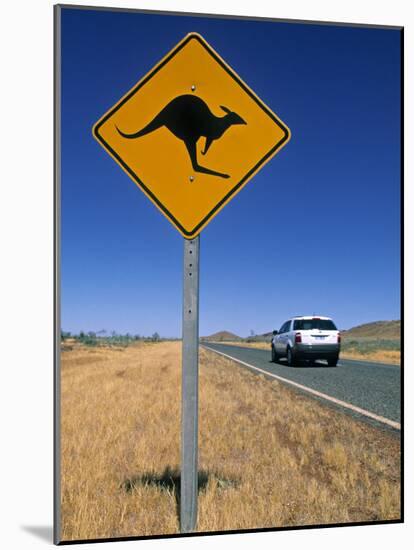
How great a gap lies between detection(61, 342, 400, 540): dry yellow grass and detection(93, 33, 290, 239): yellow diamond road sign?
201 cm

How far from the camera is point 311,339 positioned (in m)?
14.5

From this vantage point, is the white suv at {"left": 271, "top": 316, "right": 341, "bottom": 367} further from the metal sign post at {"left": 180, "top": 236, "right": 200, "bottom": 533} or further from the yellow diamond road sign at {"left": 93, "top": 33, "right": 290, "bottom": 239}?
the yellow diamond road sign at {"left": 93, "top": 33, "right": 290, "bottom": 239}

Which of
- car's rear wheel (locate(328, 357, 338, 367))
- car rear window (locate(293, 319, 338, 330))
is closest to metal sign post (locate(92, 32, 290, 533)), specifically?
car rear window (locate(293, 319, 338, 330))

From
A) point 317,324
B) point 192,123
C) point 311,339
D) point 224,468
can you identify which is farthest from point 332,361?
point 192,123

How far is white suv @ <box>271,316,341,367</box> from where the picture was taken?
13984mm

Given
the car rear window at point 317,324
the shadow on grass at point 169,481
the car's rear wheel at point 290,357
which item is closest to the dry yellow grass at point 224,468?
the shadow on grass at point 169,481

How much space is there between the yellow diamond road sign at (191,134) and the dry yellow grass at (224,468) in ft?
6.60

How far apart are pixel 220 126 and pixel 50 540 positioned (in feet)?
9.69

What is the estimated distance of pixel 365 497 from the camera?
4297 millimetres

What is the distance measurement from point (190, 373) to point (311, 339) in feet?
37.8

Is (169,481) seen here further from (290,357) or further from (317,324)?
(290,357)

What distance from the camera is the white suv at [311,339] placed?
1398 cm

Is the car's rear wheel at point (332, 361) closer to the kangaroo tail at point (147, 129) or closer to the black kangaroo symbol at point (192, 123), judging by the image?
the black kangaroo symbol at point (192, 123)

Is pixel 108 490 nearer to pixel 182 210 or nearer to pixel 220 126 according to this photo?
pixel 182 210
